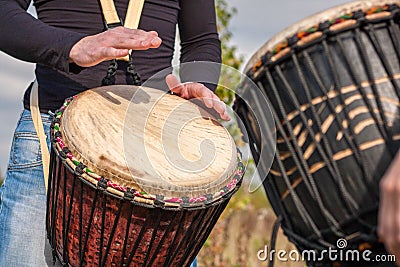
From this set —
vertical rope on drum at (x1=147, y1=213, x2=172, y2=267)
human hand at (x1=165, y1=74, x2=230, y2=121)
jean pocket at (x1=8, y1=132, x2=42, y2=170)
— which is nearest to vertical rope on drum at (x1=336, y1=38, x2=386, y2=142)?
human hand at (x1=165, y1=74, x2=230, y2=121)

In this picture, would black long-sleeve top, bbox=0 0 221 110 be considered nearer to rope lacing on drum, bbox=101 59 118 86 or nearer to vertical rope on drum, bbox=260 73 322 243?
rope lacing on drum, bbox=101 59 118 86

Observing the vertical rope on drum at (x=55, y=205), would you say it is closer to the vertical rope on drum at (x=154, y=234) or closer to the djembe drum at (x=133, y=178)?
the djembe drum at (x=133, y=178)

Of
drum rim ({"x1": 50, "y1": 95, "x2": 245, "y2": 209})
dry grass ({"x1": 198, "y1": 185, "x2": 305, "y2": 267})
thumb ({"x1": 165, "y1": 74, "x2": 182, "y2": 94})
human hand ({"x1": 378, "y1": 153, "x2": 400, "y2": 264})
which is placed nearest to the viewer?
human hand ({"x1": 378, "y1": 153, "x2": 400, "y2": 264})

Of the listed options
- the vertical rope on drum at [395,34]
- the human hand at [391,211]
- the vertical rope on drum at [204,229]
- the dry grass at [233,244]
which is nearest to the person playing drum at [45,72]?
the vertical rope on drum at [204,229]

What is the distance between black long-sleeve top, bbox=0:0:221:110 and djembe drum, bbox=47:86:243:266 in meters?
0.13

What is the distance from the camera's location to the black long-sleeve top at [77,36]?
1.86m

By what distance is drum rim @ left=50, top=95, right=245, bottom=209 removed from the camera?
5.65 feet

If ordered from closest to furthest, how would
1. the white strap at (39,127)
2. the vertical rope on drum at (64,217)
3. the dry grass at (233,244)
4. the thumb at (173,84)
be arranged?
the vertical rope on drum at (64,217)
the white strap at (39,127)
the thumb at (173,84)
the dry grass at (233,244)

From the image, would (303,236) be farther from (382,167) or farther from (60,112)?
(60,112)

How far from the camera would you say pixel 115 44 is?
68.2 inches

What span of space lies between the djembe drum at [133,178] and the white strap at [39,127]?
0.06m

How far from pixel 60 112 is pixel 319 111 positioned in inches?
25.8

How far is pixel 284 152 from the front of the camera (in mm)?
1909

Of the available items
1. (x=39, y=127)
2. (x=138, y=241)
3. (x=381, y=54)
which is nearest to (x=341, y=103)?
(x=381, y=54)
